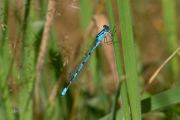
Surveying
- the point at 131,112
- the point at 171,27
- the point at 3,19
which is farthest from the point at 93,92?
the point at 131,112

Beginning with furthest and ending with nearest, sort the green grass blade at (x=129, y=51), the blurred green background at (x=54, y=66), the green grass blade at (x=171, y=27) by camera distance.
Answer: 1. the green grass blade at (x=171, y=27)
2. the blurred green background at (x=54, y=66)
3. the green grass blade at (x=129, y=51)

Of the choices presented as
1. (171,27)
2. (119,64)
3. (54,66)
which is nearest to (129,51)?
(119,64)

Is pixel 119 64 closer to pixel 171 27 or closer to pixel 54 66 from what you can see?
pixel 54 66

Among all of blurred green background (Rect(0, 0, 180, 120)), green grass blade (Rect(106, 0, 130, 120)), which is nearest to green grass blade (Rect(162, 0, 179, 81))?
blurred green background (Rect(0, 0, 180, 120))

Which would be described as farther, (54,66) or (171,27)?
(171,27)

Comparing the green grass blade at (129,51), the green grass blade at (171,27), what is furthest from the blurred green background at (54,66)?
the green grass blade at (129,51)

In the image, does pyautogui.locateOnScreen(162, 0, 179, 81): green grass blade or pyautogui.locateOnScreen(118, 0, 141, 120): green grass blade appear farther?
pyautogui.locateOnScreen(162, 0, 179, 81): green grass blade

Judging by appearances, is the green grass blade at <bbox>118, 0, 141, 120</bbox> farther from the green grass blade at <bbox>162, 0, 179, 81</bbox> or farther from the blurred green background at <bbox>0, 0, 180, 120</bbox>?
the green grass blade at <bbox>162, 0, 179, 81</bbox>

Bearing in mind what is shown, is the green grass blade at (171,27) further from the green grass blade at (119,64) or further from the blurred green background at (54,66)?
the green grass blade at (119,64)
